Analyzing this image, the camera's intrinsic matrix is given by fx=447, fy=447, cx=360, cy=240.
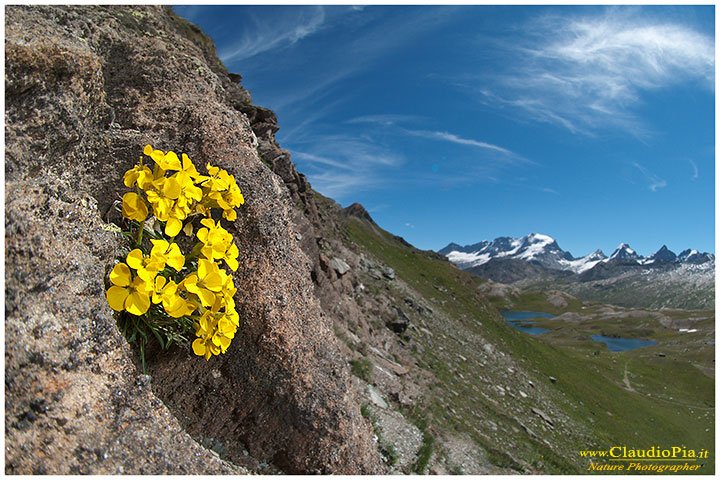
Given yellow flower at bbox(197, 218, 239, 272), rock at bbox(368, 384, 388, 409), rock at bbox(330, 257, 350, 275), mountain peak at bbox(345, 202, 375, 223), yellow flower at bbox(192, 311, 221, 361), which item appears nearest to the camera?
yellow flower at bbox(192, 311, 221, 361)

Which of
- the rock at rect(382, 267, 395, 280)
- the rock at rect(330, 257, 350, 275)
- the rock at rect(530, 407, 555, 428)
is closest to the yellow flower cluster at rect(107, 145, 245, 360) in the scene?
the rock at rect(330, 257, 350, 275)

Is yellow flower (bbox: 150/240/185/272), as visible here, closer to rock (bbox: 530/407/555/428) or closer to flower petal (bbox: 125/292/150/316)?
flower petal (bbox: 125/292/150/316)

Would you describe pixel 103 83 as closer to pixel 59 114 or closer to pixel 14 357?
pixel 59 114

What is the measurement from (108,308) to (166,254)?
0.69 m

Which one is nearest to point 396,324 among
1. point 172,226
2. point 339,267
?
point 339,267

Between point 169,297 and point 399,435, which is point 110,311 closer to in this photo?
point 169,297

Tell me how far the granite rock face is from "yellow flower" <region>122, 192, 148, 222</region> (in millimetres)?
397

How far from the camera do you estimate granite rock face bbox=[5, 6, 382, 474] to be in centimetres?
327

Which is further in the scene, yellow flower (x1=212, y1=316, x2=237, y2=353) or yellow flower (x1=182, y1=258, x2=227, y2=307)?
yellow flower (x1=212, y1=316, x2=237, y2=353)

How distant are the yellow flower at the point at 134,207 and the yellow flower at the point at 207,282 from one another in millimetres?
752

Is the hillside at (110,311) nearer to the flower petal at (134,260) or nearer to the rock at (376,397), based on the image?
the flower petal at (134,260)

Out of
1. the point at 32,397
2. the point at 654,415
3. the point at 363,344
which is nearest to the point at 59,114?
the point at 32,397

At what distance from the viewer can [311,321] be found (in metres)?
6.51

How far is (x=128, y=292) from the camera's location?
348 centimetres
